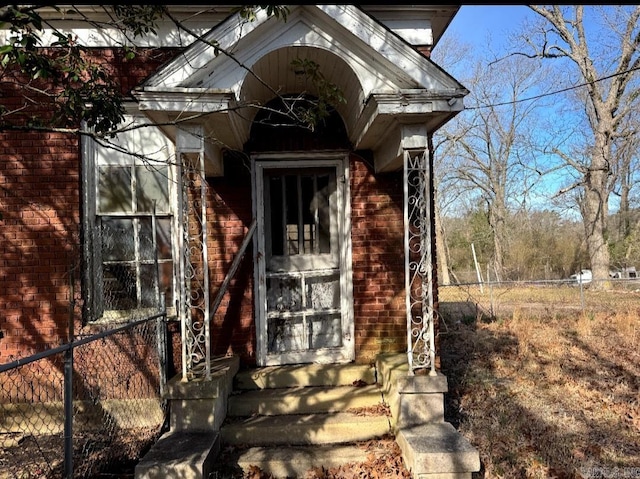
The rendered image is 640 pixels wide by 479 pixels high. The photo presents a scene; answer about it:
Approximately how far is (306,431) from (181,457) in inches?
46.1

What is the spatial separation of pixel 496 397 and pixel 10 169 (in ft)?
20.5

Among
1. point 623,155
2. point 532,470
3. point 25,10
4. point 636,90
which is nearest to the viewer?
point 25,10

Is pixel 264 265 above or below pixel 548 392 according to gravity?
above

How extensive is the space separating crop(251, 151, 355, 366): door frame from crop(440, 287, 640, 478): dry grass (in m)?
1.48

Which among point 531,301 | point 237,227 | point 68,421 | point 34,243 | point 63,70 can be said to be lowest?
point 531,301

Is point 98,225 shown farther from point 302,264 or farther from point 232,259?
point 302,264

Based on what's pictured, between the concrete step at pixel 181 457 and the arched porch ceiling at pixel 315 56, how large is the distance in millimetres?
2731

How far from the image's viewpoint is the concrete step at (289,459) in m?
3.74

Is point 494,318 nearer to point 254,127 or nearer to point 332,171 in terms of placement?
point 332,171

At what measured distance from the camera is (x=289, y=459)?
Answer: 3.77m

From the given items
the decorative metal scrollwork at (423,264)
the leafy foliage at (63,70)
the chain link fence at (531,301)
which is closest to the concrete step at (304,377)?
the decorative metal scrollwork at (423,264)

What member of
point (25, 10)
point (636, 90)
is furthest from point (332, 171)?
point (636, 90)

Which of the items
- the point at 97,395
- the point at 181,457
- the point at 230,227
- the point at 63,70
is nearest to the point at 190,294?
the point at 230,227

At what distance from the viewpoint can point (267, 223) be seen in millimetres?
5289
